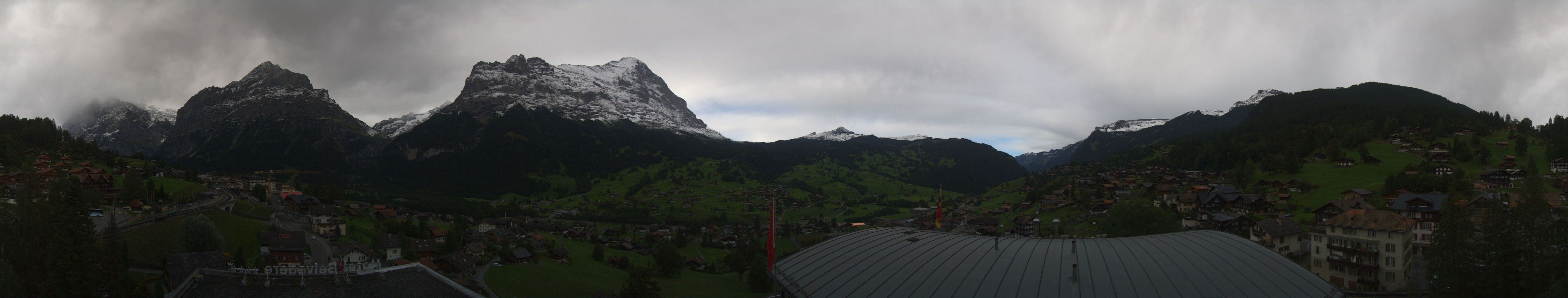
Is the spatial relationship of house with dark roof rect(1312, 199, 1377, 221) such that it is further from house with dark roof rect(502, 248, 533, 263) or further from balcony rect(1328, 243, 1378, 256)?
house with dark roof rect(502, 248, 533, 263)

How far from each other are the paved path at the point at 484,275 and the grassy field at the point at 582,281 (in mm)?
481

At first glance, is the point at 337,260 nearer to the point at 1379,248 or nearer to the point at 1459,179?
the point at 1379,248

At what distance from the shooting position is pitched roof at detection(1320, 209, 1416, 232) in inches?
1747

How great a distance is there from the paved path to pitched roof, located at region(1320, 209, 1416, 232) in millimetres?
70615

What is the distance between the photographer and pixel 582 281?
6581cm

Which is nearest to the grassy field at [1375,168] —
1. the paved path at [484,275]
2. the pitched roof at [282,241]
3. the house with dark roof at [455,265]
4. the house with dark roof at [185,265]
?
the paved path at [484,275]

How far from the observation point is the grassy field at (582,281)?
198ft

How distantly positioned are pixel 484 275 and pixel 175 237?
81.8 feet

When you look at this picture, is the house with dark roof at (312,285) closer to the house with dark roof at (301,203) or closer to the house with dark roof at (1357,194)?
the house with dark roof at (301,203)

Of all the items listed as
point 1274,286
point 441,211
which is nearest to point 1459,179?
point 1274,286

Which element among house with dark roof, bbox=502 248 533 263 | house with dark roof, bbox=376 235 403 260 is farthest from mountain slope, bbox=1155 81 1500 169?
house with dark roof, bbox=376 235 403 260

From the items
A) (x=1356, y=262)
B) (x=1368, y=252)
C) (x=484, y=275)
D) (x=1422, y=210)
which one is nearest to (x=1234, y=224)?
(x=1422, y=210)

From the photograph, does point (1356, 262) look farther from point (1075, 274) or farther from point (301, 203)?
point (301, 203)

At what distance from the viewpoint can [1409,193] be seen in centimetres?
5878
